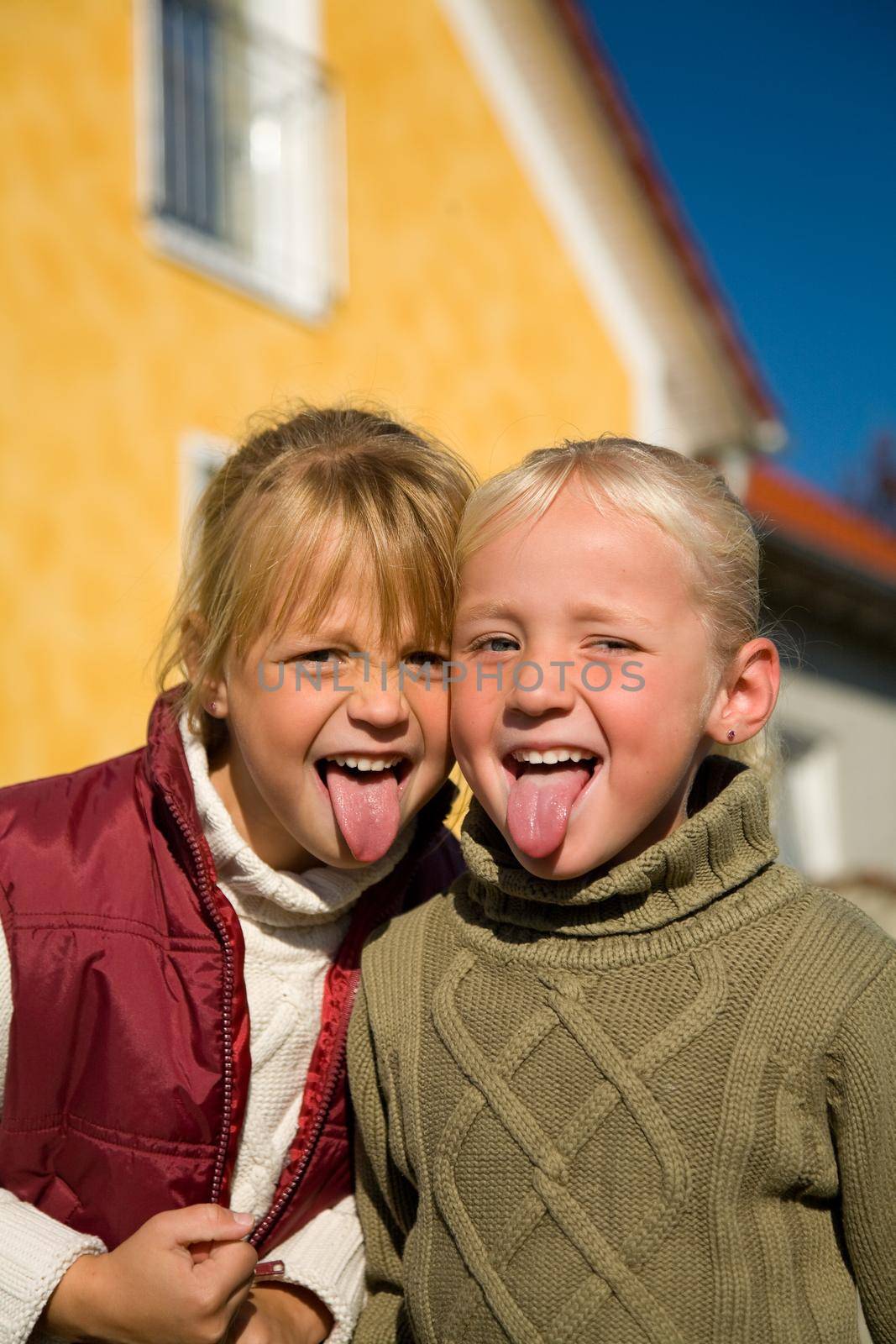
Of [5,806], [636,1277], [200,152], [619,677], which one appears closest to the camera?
[636,1277]

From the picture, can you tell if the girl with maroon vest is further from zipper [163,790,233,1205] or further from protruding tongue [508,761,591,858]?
protruding tongue [508,761,591,858]

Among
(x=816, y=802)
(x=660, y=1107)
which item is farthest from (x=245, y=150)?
(x=816, y=802)

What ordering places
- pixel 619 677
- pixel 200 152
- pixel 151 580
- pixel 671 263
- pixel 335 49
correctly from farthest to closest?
pixel 671 263, pixel 335 49, pixel 200 152, pixel 151 580, pixel 619 677

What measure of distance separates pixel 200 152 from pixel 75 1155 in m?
5.97

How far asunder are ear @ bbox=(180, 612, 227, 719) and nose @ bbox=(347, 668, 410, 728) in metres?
0.29

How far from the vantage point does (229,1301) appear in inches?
69.4

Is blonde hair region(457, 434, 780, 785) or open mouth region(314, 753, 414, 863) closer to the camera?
blonde hair region(457, 434, 780, 785)

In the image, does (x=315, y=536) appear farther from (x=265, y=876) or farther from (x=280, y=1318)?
(x=280, y=1318)

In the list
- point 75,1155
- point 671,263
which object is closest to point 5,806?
point 75,1155

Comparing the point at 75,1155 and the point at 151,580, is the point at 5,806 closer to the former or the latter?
the point at 75,1155

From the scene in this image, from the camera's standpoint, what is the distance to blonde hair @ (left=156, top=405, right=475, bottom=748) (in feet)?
6.36

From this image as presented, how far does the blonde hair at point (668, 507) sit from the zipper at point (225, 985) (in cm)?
58

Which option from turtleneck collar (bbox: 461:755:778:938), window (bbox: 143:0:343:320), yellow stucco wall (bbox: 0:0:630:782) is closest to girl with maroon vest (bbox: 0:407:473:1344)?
turtleneck collar (bbox: 461:755:778:938)

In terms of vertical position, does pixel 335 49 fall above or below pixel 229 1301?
above
